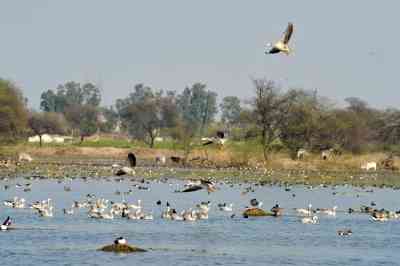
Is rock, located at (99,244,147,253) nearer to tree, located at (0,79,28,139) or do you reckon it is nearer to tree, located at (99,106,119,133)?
tree, located at (0,79,28,139)

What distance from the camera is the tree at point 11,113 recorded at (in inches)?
3066

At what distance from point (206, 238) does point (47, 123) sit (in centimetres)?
12820

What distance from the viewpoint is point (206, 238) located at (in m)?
28.2

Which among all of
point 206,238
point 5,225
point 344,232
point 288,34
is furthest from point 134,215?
point 288,34

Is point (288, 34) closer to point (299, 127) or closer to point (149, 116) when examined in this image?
point (299, 127)

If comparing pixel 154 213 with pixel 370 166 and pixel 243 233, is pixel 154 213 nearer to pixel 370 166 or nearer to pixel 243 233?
pixel 243 233

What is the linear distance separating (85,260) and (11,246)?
2.77 metres

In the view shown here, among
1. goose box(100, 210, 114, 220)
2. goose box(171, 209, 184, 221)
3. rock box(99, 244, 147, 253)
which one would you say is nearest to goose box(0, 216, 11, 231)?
goose box(100, 210, 114, 220)

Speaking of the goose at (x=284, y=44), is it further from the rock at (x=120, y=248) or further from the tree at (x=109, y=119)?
the tree at (x=109, y=119)

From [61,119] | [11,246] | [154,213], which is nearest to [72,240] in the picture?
[11,246]

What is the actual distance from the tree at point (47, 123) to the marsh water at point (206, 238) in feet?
355

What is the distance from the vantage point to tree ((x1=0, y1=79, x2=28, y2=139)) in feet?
255

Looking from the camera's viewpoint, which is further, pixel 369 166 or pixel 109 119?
pixel 109 119

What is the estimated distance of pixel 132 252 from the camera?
2480 centimetres
